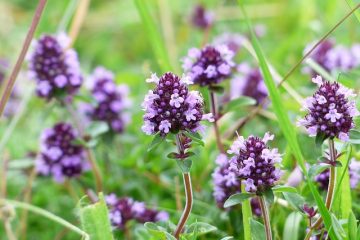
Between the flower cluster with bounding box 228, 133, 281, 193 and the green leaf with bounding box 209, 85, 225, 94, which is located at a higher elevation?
the green leaf with bounding box 209, 85, 225, 94

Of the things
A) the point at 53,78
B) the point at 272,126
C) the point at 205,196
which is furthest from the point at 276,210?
the point at 53,78

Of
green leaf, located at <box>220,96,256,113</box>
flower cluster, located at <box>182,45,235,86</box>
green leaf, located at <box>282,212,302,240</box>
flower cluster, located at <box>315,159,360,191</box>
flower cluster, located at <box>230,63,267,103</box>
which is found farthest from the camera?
flower cluster, located at <box>230,63,267,103</box>

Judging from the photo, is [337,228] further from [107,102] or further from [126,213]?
[107,102]

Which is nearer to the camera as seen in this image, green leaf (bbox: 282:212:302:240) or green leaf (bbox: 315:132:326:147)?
green leaf (bbox: 315:132:326:147)

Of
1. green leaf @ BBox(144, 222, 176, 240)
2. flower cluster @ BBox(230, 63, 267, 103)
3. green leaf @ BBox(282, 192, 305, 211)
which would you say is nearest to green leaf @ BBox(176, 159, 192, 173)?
green leaf @ BBox(144, 222, 176, 240)

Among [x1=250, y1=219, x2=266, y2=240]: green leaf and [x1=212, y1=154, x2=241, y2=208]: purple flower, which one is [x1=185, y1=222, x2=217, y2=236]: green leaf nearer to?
[x1=250, y1=219, x2=266, y2=240]: green leaf

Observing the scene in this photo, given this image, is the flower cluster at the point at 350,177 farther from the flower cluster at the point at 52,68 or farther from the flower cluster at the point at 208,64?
the flower cluster at the point at 52,68

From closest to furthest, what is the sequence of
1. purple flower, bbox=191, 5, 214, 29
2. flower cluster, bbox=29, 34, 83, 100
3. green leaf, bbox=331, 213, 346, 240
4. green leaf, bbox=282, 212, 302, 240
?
green leaf, bbox=331, 213, 346, 240 → green leaf, bbox=282, 212, 302, 240 → flower cluster, bbox=29, 34, 83, 100 → purple flower, bbox=191, 5, 214, 29
